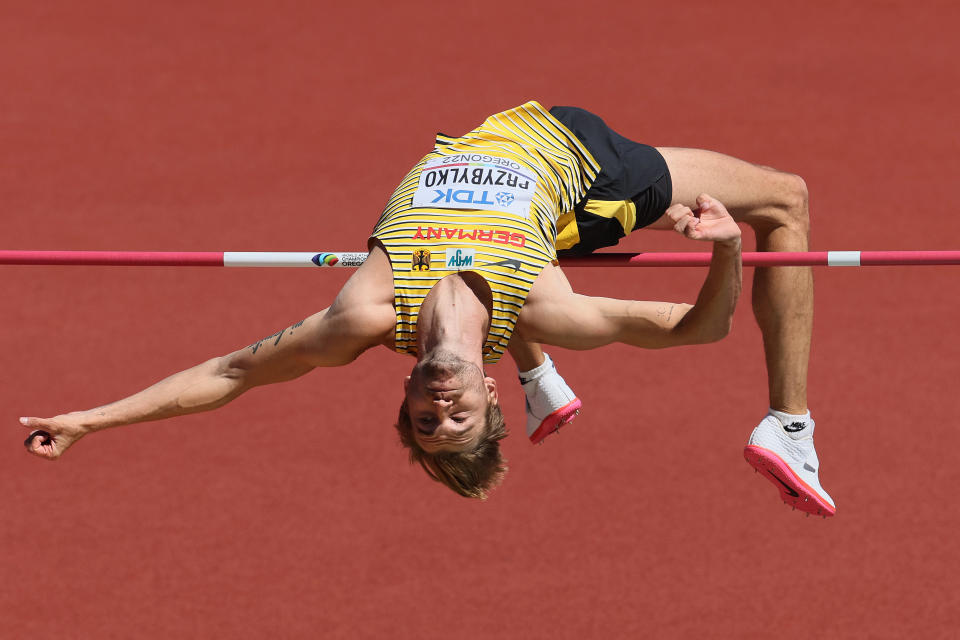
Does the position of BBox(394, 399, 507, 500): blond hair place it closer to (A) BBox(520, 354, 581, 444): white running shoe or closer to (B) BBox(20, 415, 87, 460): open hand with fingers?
(B) BBox(20, 415, 87, 460): open hand with fingers

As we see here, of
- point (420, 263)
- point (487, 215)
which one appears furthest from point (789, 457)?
point (420, 263)

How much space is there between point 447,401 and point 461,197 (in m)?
0.74

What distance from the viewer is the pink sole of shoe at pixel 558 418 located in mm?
6422

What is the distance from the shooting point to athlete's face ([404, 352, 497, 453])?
470 centimetres

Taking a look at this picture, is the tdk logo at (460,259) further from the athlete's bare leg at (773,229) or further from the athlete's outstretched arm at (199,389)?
the athlete's bare leg at (773,229)

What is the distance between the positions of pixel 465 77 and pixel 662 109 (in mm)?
1445

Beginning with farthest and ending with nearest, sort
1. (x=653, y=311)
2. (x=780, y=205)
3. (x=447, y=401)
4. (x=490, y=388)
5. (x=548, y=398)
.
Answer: (x=548, y=398) → (x=780, y=205) → (x=653, y=311) → (x=490, y=388) → (x=447, y=401)

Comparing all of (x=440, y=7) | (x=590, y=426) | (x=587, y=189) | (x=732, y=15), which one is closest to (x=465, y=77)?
(x=440, y=7)

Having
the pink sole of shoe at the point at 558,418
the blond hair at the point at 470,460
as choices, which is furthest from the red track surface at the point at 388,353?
the blond hair at the point at 470,460

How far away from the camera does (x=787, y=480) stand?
5.89 meters

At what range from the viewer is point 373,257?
5023 millimetres

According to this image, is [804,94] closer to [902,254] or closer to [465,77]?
[465,77]

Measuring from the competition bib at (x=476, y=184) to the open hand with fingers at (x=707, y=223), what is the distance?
501 millimetres

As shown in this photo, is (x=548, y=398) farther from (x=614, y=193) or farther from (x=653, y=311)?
(x=653, y=311)
